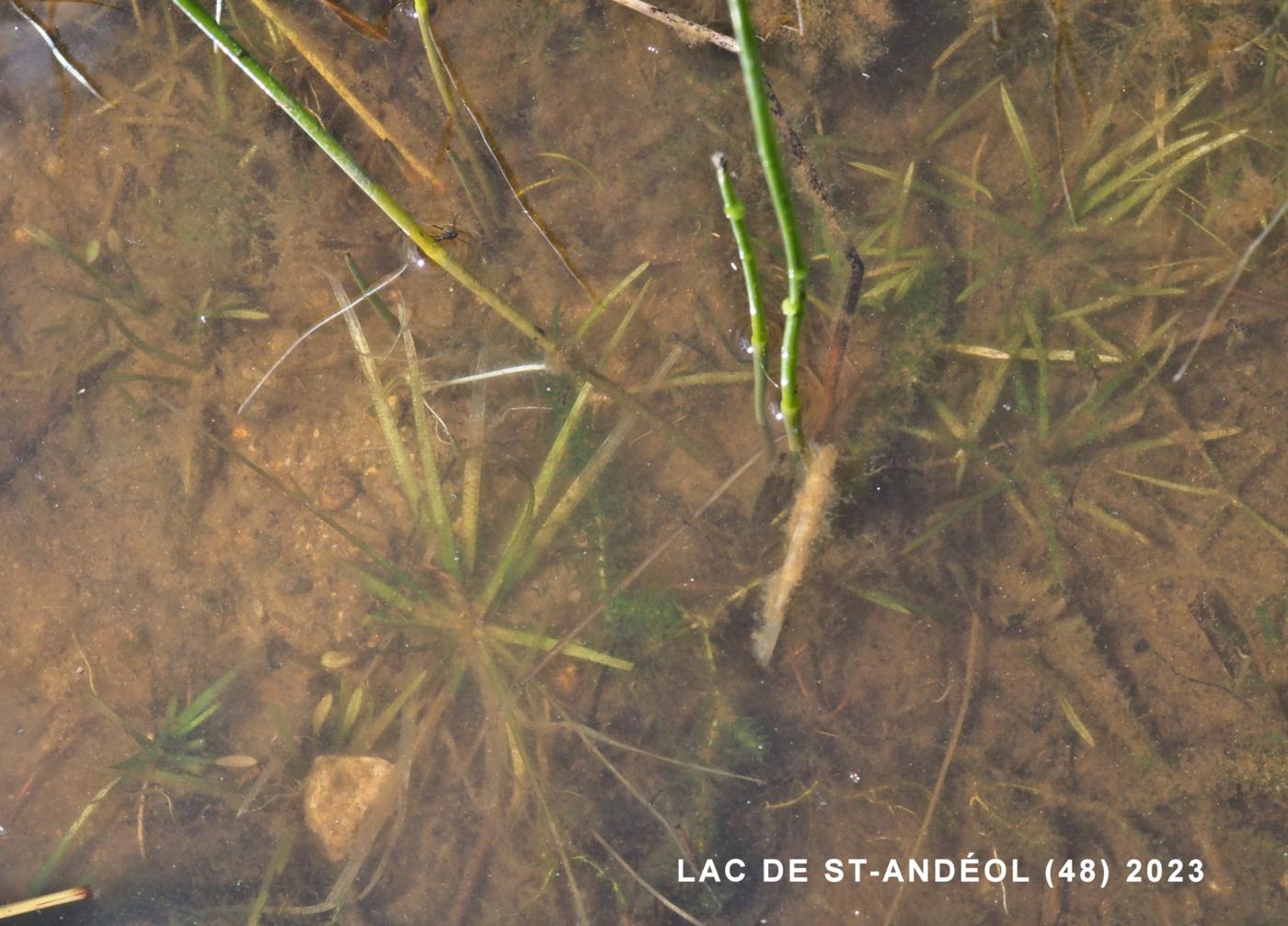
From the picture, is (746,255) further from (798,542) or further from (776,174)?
(798,542)

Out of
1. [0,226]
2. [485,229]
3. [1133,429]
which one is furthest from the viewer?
[0,226]

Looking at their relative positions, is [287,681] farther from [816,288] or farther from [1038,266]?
Answer: [1038,266]

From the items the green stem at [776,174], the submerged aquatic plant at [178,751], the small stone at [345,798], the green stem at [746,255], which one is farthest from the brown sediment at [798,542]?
the submerged aquatic plant at [178,751]

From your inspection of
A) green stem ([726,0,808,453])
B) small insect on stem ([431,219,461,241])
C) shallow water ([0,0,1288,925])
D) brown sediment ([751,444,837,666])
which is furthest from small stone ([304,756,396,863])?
green stem ([726,0,808,453])

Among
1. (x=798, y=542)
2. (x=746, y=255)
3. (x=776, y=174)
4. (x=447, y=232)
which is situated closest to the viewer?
(x=776, y=174)

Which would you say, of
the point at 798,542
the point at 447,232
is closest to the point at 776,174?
the point at 798,542

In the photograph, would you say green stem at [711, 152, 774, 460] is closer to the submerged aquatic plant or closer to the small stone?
the small stone

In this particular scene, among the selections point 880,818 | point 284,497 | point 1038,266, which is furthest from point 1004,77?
point 284,497
